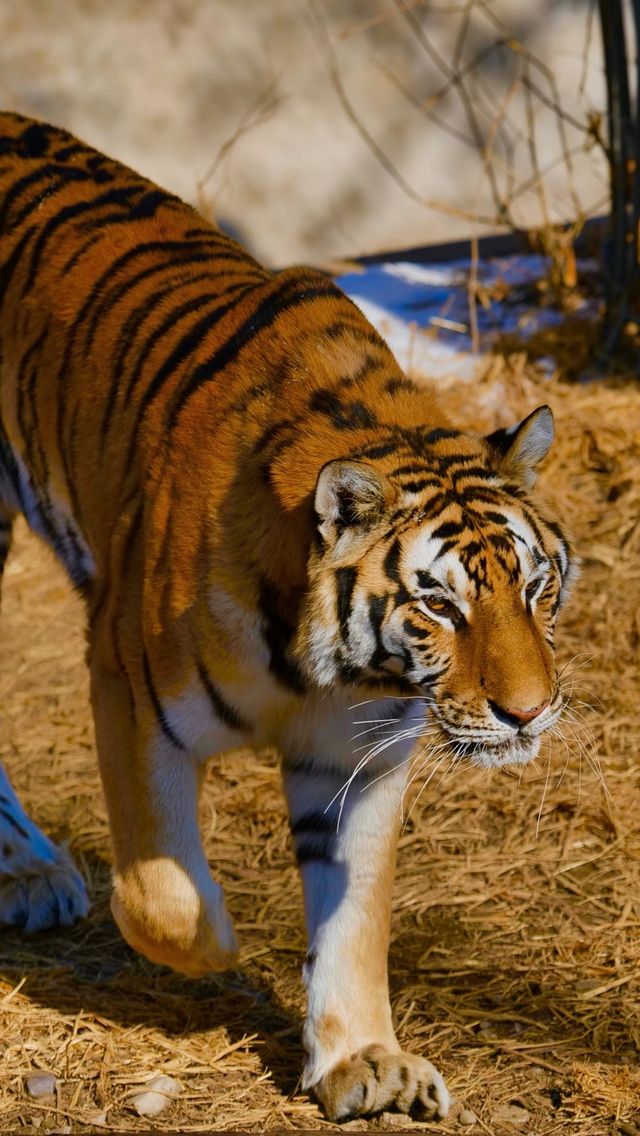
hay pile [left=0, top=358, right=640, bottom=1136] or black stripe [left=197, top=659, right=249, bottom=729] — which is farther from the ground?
black stripe [left=197, top=659, right=249, bottom=729]

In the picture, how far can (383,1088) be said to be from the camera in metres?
2.32

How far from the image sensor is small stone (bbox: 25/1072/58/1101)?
2.45 m

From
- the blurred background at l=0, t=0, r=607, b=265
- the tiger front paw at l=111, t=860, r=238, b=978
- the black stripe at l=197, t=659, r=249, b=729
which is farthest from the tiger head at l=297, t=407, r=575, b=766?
the blurred background at l=0, t=0, r=607, b=265

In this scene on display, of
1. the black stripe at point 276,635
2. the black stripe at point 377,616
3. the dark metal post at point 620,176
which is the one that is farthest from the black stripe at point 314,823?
the dark metal post at point 620,176

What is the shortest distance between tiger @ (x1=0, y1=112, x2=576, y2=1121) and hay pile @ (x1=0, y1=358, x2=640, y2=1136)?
0.17m

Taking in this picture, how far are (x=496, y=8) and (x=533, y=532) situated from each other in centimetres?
411

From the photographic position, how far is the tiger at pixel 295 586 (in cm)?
204

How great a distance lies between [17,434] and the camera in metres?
3.04

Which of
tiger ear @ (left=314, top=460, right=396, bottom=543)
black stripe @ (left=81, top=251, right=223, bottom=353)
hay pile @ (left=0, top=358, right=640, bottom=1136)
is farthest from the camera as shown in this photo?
black stripe @ (left=81, top=251, right=223, bottom=353)

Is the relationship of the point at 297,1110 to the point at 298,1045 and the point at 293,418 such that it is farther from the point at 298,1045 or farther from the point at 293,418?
the point at 293,418

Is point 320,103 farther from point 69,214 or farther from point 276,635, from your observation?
point 276,635

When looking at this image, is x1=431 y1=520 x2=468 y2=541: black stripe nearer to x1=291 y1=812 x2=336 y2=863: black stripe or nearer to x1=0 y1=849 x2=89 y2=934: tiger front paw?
x1=291 y1=812 x2=336 y2=863: black stripe

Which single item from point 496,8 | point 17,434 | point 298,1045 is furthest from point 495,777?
point 496,8

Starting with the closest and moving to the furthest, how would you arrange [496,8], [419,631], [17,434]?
1. [419,631]
2. [17,434]
3. [496,8]
